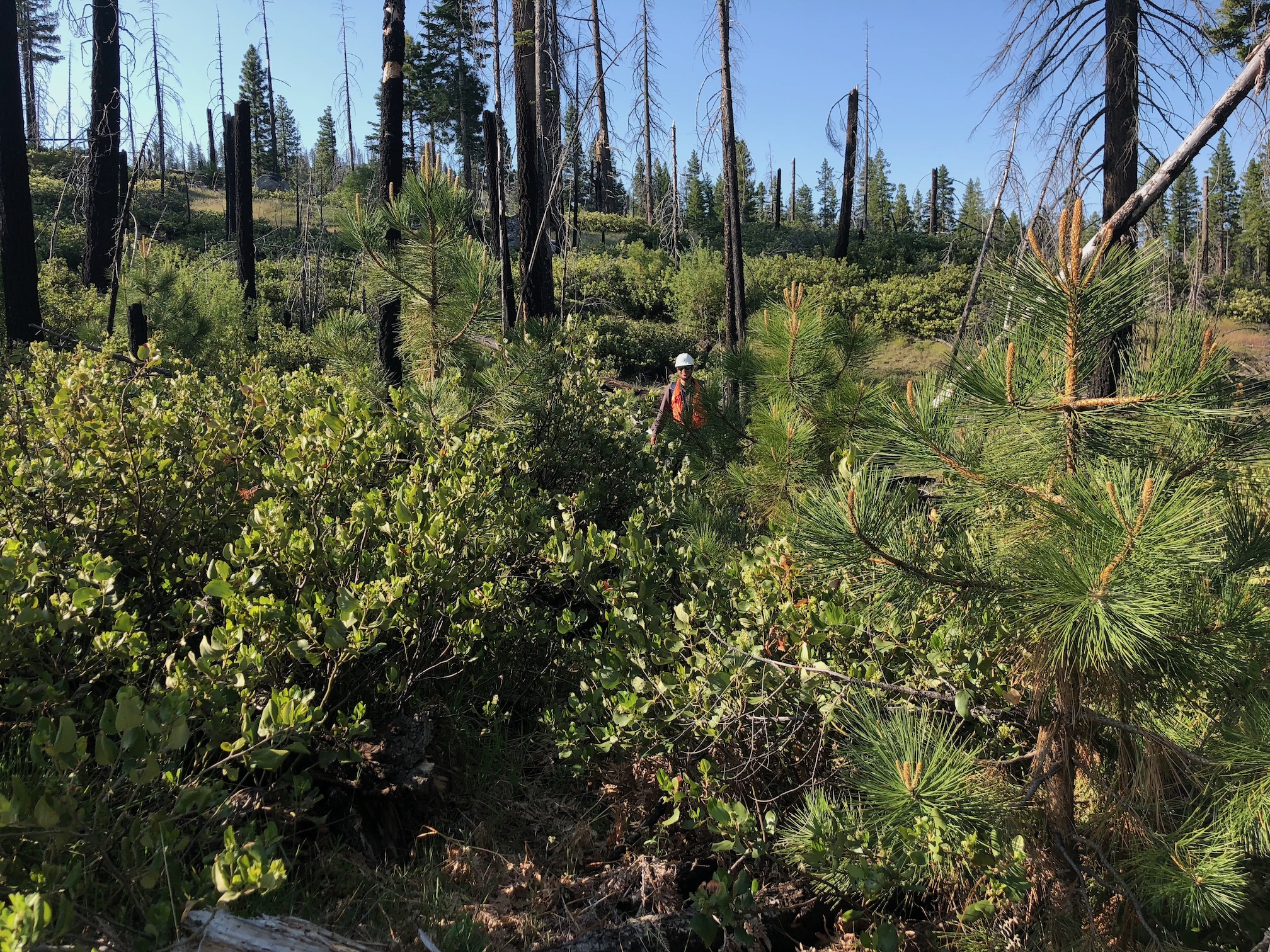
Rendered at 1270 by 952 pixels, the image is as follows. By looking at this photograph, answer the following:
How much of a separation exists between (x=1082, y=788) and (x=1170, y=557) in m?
1.40

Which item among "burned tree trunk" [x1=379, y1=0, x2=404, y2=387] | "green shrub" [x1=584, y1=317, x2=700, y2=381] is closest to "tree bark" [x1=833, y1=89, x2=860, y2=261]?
"green shrub" [x1=584, y1=317, x2=700, y2=381]

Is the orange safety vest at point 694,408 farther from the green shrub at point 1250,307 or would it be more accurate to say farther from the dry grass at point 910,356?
the green shrub at point 1250,307

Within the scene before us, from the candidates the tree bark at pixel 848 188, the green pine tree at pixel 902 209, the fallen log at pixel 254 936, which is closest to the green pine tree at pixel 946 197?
the green pine tree at pixel 902 209

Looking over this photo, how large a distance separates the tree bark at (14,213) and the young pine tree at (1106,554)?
9.02 metres

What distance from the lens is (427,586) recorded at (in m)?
2.90

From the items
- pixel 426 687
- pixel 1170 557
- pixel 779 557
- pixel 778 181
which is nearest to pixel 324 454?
pixel 426 687

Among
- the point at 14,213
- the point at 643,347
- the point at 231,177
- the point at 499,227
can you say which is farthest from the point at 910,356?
the point at 231,177

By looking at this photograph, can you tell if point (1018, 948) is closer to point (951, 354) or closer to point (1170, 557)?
point (1170, 557)

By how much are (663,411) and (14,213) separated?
7.58 metres

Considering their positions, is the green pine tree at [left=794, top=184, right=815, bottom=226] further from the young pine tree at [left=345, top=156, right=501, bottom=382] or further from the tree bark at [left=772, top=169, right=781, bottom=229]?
the young pine tree at [left=345, top=156, right=501, bottom=382]

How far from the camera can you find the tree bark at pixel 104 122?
789 cm

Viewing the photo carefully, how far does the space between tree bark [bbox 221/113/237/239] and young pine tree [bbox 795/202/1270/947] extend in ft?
77.6

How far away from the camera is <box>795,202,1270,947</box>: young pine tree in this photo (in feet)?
5.22

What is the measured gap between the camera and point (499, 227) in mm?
5359
